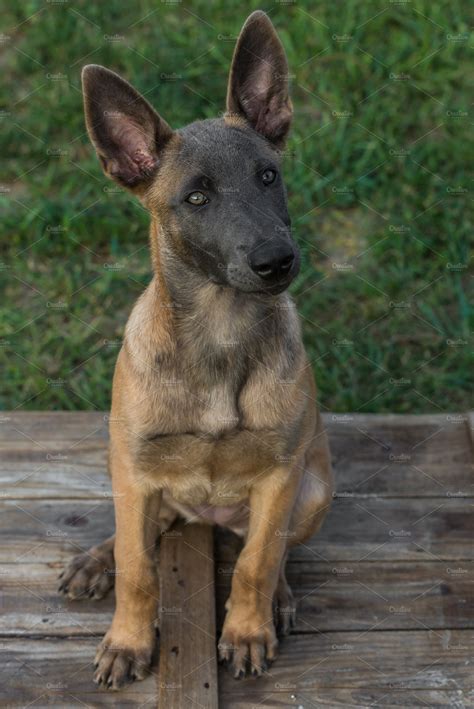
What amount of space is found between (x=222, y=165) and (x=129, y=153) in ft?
1.30

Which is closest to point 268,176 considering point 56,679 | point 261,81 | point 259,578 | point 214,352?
point 261,81

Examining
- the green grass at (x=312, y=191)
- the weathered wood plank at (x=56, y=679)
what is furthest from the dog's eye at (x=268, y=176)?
the green grass at (x=312, y=191)

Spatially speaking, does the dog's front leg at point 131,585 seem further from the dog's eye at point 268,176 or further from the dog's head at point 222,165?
the dog's eye at point 268,176

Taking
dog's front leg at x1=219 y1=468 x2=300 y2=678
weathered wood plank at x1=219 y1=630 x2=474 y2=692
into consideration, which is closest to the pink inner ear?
dog's front leg at x1=219 y1=468 x2=300 y2=678

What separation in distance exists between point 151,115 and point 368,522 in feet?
6.65

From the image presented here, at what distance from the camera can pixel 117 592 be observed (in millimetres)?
3672

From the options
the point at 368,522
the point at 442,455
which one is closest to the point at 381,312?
the point at 442,455

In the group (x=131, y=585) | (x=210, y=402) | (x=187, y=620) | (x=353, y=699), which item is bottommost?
(x=353, y=699)

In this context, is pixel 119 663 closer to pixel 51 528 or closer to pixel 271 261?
pixel 51 528

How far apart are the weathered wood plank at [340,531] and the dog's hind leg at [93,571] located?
11 centimetres

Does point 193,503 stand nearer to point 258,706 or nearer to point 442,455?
point 258,706

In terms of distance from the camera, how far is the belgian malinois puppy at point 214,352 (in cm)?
322

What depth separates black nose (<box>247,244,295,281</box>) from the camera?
9.95ft

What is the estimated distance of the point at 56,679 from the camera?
3.59 metres
